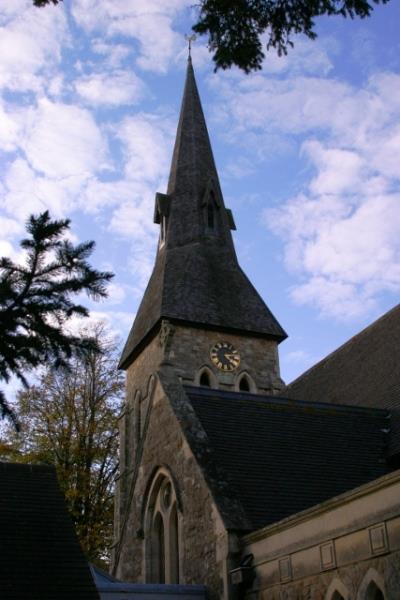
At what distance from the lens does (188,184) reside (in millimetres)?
27672

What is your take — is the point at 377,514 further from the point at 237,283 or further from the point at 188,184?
the point at 188,184

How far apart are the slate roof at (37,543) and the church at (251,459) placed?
1950mm

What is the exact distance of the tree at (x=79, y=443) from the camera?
2269 cm

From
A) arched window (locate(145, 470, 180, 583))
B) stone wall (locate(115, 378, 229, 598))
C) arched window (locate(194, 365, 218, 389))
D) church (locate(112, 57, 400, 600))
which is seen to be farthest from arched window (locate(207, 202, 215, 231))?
arched window (locate(145, 470, 180, 583))

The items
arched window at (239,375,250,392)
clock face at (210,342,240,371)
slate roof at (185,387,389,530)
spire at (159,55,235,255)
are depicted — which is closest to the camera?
slate roof at (185,387,389,530)

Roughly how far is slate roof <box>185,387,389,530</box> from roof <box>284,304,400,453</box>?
29.2 inches

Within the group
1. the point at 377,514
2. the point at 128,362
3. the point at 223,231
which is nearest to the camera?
the point at 377,514

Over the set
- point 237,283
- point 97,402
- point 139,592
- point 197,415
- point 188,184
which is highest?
point 188,184

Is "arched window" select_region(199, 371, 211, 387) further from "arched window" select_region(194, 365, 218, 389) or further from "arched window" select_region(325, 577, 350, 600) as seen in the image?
"arched window" select_region(325, 577, 350, 600)

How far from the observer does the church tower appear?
1113cm

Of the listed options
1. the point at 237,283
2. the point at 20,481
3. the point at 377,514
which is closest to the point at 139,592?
the point at 20,481

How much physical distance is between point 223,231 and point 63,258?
21.2 metres

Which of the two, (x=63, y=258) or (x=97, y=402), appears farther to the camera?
(x=97, y=402)

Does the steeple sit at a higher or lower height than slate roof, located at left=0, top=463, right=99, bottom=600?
higher
